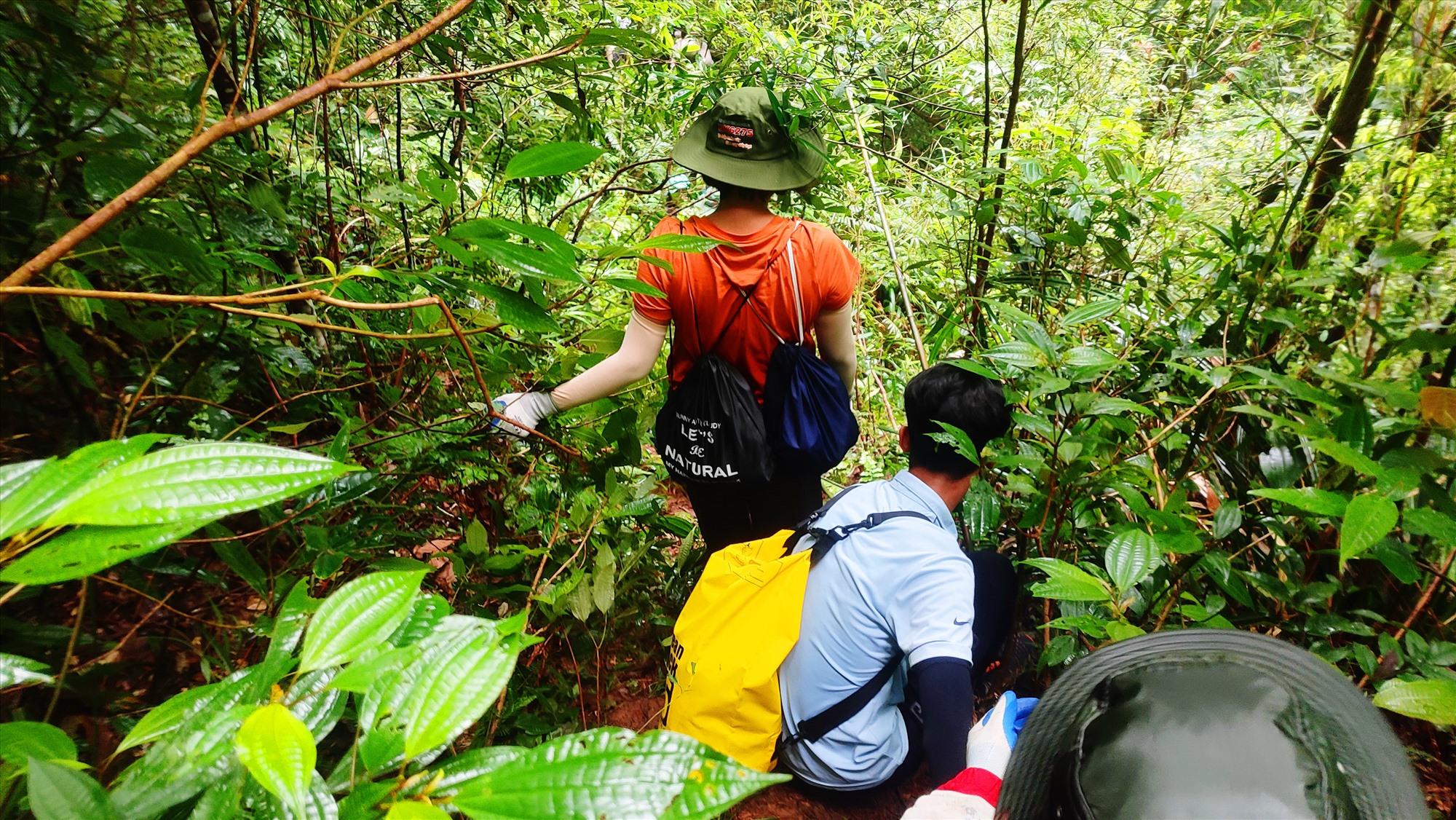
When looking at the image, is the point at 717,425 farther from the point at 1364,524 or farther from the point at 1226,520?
the point at 1364,524

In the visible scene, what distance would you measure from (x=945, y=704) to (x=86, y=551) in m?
1.43

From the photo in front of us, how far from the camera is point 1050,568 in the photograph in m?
1.11

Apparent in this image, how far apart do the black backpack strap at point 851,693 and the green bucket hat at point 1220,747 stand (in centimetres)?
60

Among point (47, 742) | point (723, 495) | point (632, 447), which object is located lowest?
point (723, 495)

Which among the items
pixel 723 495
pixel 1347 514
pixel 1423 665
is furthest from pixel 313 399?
pixel 1423 665

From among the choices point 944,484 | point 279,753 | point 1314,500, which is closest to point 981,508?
point 944,484

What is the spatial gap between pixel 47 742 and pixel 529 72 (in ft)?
8.47

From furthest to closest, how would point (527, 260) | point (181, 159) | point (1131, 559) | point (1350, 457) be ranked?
point (1131, 559), point (1350, 457), point (527, 260), point (181, 159)

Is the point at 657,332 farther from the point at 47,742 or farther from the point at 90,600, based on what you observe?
the point at 47,742

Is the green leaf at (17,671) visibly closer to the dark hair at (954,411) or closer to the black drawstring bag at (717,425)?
the dark hair at (954,411)

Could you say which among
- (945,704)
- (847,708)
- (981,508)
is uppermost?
(981,508)

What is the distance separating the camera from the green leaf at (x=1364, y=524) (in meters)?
0.88

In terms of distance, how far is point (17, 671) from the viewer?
413 millimetres

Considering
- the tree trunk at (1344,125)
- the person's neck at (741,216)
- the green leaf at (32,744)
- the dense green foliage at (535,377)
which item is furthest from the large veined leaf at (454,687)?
the tree trunk at (1344,125)
